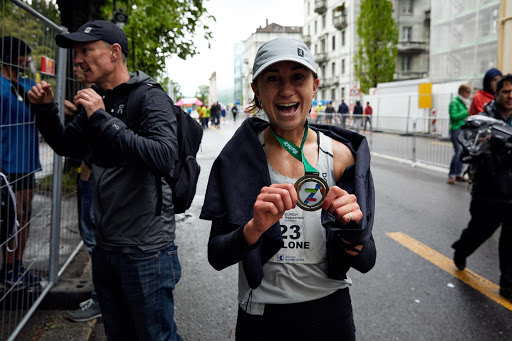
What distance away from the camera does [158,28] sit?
47.5 ft

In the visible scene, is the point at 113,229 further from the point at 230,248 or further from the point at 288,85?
the point at 288,85

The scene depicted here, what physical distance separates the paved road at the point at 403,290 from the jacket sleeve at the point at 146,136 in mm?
1872

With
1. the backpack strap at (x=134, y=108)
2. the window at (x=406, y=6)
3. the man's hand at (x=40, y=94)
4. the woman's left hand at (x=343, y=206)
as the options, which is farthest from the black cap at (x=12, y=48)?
the window at (x=406, y=6)

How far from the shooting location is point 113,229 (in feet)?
7.66

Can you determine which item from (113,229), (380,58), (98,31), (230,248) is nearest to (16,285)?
(113,229)

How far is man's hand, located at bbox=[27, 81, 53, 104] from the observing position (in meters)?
2.56

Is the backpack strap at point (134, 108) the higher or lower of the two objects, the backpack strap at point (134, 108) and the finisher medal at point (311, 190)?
the higher

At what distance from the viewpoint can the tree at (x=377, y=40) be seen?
39.0 meters

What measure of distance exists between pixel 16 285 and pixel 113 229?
1366 millimetres

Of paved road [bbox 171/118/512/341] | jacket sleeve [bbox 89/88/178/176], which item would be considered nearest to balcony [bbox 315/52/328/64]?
paved road [bbox 171/118/512/341]

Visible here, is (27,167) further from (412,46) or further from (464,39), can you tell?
(412,46)

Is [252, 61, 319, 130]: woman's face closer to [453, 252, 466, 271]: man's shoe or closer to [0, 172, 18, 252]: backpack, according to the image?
[0, 172, 18, 252]: backpack

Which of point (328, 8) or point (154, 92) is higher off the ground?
point (328, 8)

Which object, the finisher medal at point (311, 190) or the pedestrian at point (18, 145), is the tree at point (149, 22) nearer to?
the pedestrian at point (18, 145)
